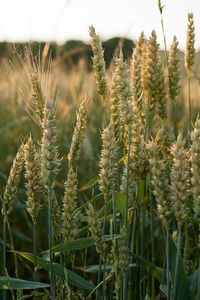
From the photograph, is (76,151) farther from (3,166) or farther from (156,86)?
(3,166)

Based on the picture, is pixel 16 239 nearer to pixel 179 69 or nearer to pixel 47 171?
pixel 179 69

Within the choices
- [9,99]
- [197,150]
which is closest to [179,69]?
[197,150]

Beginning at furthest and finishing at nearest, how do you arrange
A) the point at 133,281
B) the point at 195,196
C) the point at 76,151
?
the point at 133,281 < the point at 76,151 < the point at 195,196

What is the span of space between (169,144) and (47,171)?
1.29ft

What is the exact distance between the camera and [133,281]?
5.74 feet

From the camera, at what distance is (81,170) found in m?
3.21

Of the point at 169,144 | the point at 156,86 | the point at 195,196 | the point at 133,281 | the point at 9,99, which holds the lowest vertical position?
the point at 133,281

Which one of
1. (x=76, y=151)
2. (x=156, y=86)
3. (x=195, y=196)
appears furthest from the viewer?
(x=156, y=86)

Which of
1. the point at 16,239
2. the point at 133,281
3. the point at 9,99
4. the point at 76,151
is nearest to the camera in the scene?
the point at 76,151

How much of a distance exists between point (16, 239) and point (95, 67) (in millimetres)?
1588

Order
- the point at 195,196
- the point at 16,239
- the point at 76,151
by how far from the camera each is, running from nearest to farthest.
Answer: the point at 195,196 → the point at 76,151 → the point at 16,239

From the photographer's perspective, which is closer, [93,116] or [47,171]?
[47,171]

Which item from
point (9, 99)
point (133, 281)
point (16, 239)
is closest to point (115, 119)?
point (133, 281)

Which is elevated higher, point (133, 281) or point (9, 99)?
point (9, 99)
